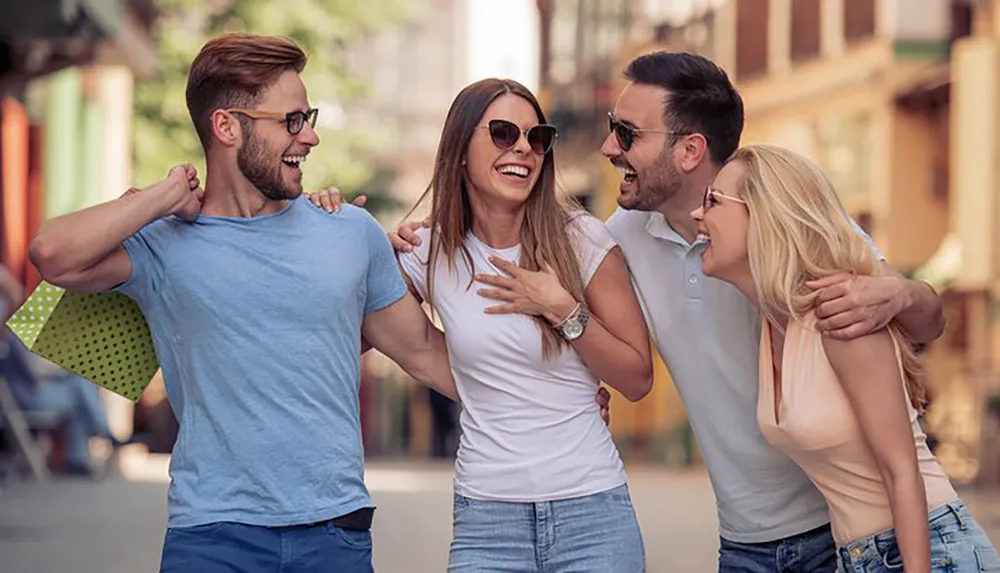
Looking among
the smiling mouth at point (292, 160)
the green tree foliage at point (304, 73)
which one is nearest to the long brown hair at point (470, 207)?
the smiling mouth at point (292, 160)

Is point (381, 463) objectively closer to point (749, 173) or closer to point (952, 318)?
point (952, 318)

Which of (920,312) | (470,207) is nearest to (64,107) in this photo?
(470,207)

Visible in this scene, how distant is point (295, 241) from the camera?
453cm

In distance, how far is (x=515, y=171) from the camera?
494cm

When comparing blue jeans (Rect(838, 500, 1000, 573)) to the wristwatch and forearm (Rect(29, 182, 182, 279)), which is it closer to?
the wristwatch

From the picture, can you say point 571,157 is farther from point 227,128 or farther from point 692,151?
point 227,128

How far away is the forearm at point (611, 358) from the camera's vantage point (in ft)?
15.7

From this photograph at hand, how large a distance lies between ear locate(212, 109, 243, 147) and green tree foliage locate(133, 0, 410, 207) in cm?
2108

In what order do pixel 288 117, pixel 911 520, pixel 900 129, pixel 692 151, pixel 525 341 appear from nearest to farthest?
pixel 911 520 → pixel 288 117 → pixel 525 341 → pixel 692 151 → pixel 900 129

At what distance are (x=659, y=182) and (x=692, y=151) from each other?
0.13m

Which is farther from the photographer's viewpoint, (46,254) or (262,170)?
(262,170)

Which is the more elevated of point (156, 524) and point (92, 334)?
point (92, 334)

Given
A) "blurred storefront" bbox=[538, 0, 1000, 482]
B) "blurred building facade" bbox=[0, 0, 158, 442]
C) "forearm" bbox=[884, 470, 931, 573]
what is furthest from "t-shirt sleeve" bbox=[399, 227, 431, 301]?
"blurred storefront" bbox=[538, 0, 1000, 482]

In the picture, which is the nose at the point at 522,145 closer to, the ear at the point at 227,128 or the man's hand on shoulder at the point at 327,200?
the man's hand on shoulder at the point at 327,200
